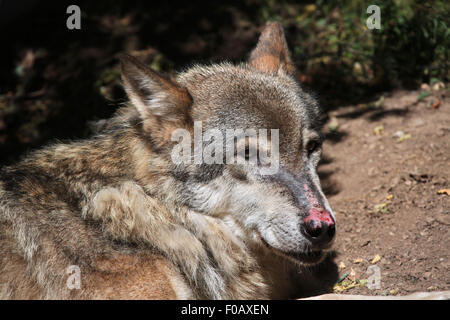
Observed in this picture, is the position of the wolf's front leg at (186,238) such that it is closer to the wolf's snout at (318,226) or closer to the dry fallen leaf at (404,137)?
the wolf's snout at (318,226)

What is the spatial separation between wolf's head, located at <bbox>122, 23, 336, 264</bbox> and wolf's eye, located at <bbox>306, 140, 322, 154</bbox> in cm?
2

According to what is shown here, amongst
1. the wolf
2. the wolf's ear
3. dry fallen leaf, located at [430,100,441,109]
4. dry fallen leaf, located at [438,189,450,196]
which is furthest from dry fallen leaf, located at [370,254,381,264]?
dry fallen leaf, located at [430,100,441,109]

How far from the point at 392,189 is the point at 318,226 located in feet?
7.15

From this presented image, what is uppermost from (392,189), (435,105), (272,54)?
(272,54)

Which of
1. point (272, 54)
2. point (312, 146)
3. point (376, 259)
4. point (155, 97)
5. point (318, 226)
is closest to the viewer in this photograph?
point (318, 226)

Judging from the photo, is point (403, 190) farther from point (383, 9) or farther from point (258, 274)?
point (383, 9)

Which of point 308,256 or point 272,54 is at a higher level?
point 272,54

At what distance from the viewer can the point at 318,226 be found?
366 centimetres

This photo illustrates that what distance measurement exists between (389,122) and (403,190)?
4.88ft

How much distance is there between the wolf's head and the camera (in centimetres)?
382

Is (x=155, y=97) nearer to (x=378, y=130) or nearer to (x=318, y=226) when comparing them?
(x=318, y=226)

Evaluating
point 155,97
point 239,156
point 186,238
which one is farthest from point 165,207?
point 155,97

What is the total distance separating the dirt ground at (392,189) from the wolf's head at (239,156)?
104 cm

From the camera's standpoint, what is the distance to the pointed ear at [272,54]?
16.0 ft
